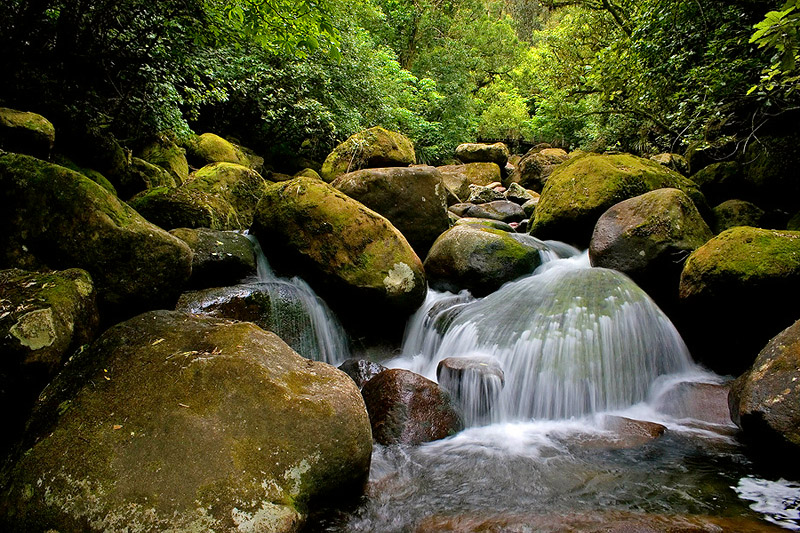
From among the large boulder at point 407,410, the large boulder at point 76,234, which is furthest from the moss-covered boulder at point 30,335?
the large boulder at point 407,410

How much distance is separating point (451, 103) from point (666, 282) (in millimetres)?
15556

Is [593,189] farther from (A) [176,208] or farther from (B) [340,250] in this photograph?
(A) [176,208]

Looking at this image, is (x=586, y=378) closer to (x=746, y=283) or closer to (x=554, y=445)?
(x=554, y=445)

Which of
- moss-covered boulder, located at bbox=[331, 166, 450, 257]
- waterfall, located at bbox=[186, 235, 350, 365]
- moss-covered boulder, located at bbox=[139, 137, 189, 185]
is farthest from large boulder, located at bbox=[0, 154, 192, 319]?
moss-covered boulder, located at bbox=[139, 137, 189, 185]

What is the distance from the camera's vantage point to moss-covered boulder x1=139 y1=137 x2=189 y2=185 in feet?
26.9

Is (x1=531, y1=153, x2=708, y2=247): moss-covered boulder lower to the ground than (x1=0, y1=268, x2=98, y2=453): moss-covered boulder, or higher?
higher

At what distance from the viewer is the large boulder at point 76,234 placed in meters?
3.11

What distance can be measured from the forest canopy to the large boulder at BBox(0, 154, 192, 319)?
2062 millimetres

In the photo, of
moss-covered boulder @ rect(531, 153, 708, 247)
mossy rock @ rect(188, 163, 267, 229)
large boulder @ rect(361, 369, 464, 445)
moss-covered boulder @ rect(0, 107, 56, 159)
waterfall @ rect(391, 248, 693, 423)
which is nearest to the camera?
large boulder @ rect(361, 369, 464, 445)

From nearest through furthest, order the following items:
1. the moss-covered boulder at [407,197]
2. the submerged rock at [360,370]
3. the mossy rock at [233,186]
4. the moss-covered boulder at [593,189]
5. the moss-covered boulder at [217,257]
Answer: the submerged rock at [360,370], the moss-covered boulder at [217,257], the moss-covered boulder at [593,189], the mossy rock at [233,186], the moss-covered boulder at [407,197]

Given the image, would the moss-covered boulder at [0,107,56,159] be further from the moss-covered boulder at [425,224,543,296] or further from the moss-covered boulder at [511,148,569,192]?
the moss-covered boulder at [511,148,569,192]

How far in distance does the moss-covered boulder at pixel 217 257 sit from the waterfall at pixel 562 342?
2.69m

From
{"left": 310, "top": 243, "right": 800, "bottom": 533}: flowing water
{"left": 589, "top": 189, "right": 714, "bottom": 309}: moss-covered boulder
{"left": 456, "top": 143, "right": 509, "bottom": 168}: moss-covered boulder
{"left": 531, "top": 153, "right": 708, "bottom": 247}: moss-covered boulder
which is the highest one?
{"left": 456, "top": 143, "right": 509, "bottom": 168}: moss-covered boulder

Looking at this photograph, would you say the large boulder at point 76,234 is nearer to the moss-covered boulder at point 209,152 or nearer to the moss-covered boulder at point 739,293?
the moss-covered boulder at point 739,293
